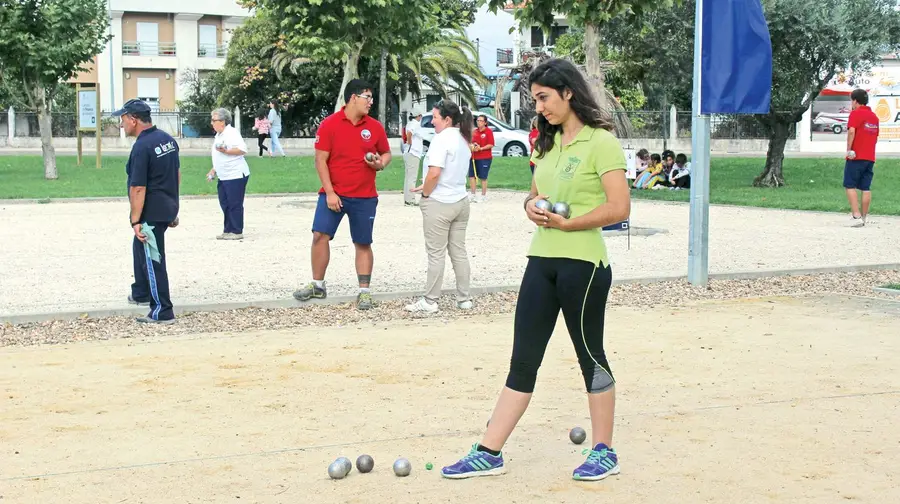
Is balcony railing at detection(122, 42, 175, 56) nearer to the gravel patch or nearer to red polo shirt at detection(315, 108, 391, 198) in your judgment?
the gravel patch

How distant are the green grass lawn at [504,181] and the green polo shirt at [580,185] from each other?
589 inches

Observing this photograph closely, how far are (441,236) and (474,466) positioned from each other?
471cm

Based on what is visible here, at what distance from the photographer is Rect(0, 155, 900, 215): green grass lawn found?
22.2 meters

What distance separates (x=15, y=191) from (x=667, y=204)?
40.7 feet

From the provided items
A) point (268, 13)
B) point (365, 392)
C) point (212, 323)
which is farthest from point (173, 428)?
point (268, 13)

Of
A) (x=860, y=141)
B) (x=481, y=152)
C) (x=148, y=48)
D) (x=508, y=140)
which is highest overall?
(x=148, y=48)

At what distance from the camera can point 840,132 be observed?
45719mm

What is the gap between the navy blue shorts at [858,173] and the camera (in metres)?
16.1

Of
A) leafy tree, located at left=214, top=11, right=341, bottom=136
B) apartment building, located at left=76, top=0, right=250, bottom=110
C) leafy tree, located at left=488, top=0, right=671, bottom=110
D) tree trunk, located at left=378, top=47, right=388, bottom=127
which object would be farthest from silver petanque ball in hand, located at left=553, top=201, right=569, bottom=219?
apartment building, located at left=76, top=0, right=250, bottom=110

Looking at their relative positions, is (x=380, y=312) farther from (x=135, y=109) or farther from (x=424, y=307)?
(x=135, y=109)

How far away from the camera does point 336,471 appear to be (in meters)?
5.06

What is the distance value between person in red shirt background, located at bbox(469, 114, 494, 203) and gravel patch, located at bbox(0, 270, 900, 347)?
33.3 ft

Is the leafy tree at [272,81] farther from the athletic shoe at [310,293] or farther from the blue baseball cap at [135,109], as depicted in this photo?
the blue baseball cap at [135,109]

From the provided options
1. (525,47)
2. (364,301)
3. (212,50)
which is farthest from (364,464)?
(212,50)
